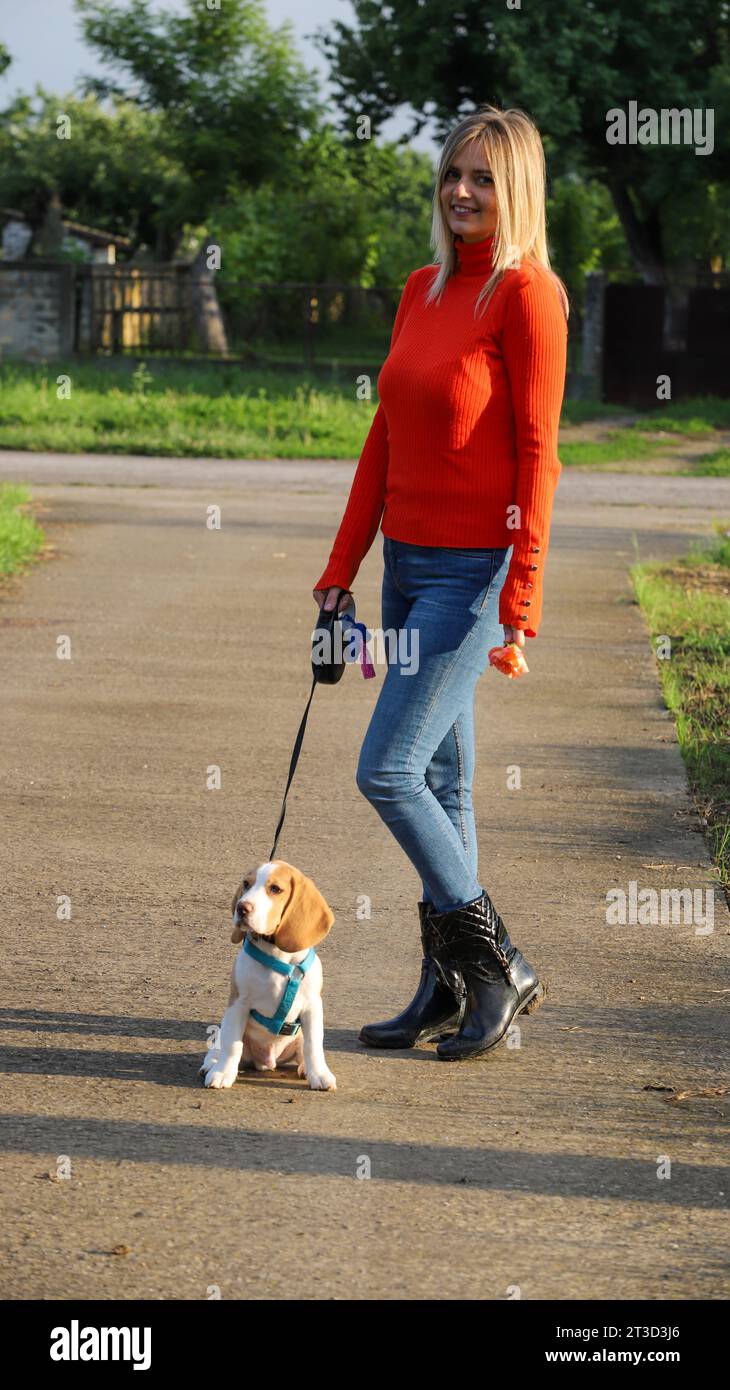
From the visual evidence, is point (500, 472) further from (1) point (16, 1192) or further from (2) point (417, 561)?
(1) point (16, 1192)

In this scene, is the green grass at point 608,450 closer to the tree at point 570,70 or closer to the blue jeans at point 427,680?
the tree at point 570,70

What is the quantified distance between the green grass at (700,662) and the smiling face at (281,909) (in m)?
2.12

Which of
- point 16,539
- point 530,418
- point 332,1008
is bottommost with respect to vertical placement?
point 332,1008

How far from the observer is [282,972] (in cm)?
383

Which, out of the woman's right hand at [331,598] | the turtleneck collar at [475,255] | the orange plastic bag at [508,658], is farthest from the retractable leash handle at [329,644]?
the turtleneck collar at [475,255]

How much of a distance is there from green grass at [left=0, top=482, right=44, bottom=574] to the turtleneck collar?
25.3 feet

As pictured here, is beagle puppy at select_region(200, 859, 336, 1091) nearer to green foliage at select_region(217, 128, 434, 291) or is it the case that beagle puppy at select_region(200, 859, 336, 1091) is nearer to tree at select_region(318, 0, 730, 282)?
tree at select_region(318, 0, 730, 282)

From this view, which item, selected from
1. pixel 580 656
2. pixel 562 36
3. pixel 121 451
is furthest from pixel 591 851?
pixel 562 36

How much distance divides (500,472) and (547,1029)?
1.45 metres

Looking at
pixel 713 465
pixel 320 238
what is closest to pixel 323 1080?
pixel 713 465

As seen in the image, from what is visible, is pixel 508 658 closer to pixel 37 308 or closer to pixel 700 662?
pixel 700 662

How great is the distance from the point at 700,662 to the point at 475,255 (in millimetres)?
5361

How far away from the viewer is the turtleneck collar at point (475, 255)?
3.97m

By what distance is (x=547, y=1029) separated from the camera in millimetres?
4363
